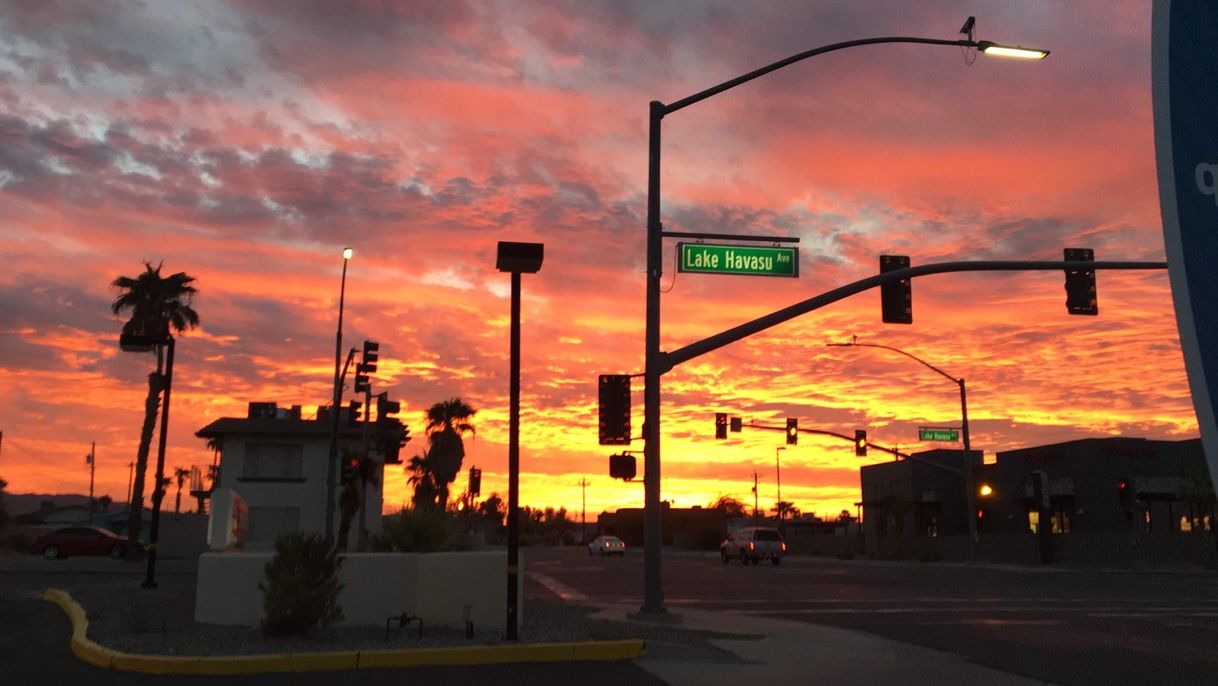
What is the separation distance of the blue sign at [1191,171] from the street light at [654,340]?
16.1 m

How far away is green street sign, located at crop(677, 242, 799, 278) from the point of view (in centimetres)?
1923

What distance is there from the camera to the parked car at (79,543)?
168ft

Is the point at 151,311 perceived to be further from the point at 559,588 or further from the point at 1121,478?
the point at 1121,478

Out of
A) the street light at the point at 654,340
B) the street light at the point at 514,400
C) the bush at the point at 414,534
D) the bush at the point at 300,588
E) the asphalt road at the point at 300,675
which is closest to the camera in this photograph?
the asphalt road at the point at 300,675

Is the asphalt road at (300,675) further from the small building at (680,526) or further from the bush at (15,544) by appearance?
the small building at (680,526)

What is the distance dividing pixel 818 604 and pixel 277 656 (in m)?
15.1

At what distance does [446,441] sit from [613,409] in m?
60.3

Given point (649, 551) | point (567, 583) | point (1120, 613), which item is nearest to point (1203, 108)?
point (649, 551)

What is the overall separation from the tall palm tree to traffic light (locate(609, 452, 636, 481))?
56850 mm

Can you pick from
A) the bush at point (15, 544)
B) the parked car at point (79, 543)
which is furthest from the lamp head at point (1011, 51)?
the bush at point (15, 544)

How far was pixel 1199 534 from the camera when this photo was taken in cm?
5016

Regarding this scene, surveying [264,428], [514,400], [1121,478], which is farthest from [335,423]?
[1121,478]

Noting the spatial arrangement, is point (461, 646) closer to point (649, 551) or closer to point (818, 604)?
point (649, 551)

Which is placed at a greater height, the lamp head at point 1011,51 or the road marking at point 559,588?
the lamp head at point 1011,51
